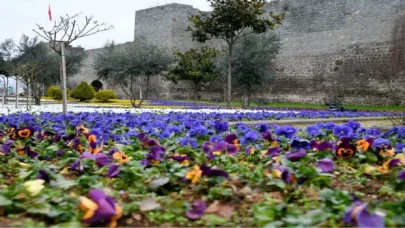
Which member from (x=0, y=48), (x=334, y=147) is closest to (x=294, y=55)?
(x=334, y=147)

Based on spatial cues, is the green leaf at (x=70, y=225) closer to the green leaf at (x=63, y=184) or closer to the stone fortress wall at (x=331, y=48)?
the green leaf at (x=63, y=184)

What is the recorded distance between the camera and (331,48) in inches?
824

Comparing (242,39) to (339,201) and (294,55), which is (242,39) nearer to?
(294,55)

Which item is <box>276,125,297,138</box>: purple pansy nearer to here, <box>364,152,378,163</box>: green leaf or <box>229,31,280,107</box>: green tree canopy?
<box>364,152,378,163</box>: green leaf

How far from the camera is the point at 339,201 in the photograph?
1.60 meters

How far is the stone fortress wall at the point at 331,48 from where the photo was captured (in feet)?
63.2

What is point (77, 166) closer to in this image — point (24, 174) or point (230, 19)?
point (24, 174)

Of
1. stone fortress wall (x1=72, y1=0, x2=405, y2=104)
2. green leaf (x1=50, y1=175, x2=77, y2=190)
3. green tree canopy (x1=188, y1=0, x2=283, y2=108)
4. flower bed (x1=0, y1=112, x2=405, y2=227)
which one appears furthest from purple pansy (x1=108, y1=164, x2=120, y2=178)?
stone fortress wall (x1=72, y1=0, x2=405, y2=104)

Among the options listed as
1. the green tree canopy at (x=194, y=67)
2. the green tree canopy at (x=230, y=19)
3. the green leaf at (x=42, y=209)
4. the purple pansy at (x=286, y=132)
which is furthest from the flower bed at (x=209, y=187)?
the green tree canopy at (x=194, y=67)

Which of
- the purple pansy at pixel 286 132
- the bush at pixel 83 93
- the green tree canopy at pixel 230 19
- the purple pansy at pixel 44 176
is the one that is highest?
the green tree canopy at pixel 230 19

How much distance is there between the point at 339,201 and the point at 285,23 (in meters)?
21.8

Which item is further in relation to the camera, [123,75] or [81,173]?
[123,75]

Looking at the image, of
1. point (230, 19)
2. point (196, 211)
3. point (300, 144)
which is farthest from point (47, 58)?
point (196, 211)

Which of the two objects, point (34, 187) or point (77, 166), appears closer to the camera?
point (34, 187)
